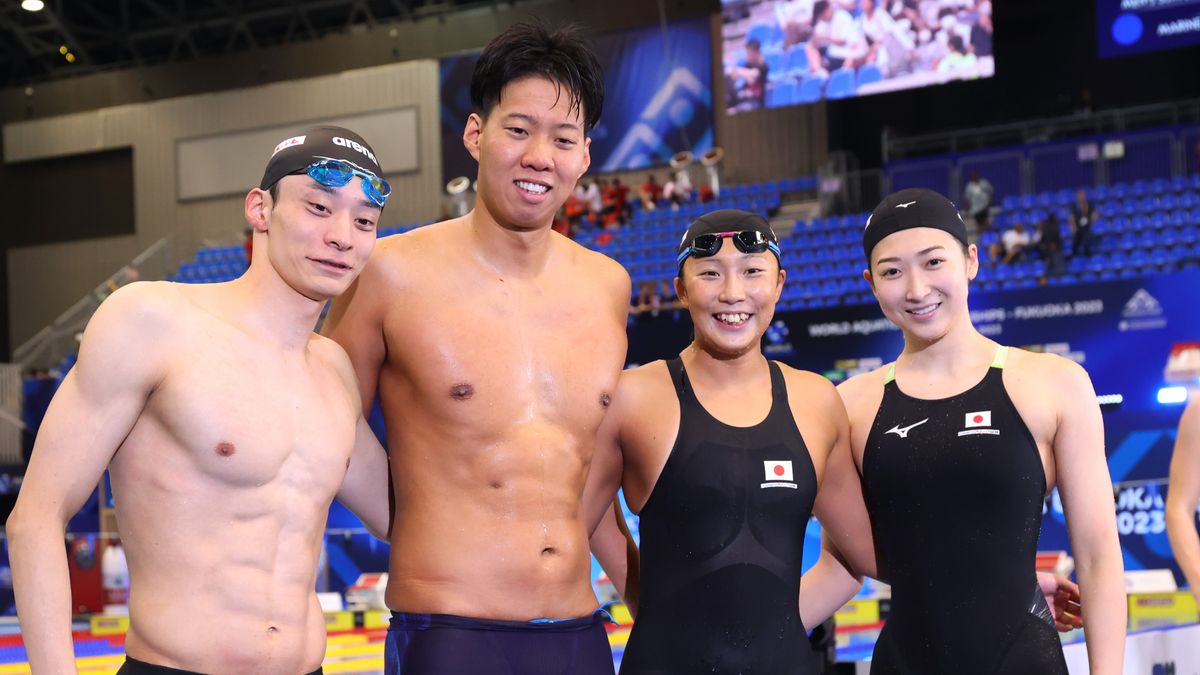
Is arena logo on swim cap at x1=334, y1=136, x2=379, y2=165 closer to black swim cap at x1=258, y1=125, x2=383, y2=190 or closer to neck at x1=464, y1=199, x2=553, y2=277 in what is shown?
black swim cap at x1=258, y1=125, x2=383, y2=190

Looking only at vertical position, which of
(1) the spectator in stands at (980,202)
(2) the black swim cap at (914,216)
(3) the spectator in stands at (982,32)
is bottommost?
(2) the black swim cap at (914,216)

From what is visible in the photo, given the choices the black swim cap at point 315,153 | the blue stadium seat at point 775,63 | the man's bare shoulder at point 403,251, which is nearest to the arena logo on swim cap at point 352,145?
the black swim cap at point 315,153

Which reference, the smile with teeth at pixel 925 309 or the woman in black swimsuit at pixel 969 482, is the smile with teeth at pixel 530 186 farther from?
the smile with teeth at pixel 925 309

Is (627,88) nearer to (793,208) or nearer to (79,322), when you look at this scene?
(793,208)

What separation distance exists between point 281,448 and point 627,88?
2223cm

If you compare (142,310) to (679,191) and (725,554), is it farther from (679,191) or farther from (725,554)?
(679,191)

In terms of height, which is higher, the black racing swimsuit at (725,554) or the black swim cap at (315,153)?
the black swim cap at (315,153)

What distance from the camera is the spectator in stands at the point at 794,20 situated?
1942 centimetres

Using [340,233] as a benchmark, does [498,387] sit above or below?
below

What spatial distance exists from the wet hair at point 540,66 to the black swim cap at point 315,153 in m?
0.50

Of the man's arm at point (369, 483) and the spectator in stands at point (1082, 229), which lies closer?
the man's arm at point (369, 483)

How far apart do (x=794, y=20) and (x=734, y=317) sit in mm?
17081

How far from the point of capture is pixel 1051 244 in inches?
633

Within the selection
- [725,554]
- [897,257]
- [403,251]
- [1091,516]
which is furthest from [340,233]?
[1091,516]
